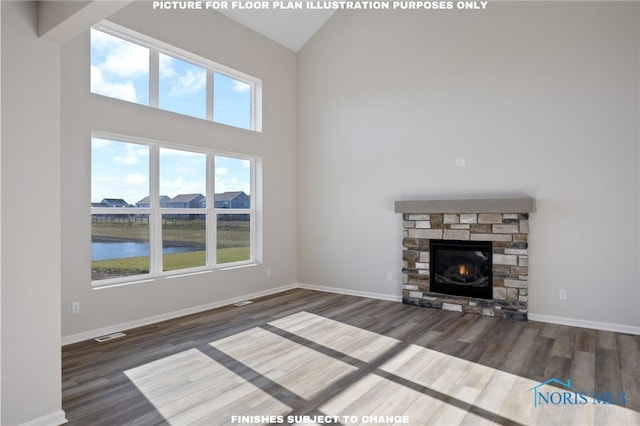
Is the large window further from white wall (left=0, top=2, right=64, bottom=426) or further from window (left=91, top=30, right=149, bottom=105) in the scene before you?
white wall (left=0, top=2, right=64, bottom=426)

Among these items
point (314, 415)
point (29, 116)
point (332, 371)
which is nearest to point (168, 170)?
point (29, 116)

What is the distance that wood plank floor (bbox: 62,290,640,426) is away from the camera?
8.09 feet

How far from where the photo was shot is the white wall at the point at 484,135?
4.24m

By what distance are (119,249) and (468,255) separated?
13.9ft

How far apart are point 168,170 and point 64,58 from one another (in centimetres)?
155

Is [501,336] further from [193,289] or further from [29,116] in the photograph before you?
[29,116]

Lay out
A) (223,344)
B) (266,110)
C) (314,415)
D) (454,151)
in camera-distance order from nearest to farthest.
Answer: (314,415) → (223,344) → (454,151) → (266,110)

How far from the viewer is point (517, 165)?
4762 mm

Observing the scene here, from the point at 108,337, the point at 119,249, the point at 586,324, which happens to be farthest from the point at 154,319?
the point at 586,324

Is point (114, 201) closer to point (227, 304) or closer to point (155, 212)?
point (155, 212)

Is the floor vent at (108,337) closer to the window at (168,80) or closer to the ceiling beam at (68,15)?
the window at (168,80)

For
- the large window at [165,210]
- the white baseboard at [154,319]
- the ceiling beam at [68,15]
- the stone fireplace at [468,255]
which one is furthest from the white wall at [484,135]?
the ceiling beam at [68,15]

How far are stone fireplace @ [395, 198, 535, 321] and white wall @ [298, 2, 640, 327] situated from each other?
0.70 feet

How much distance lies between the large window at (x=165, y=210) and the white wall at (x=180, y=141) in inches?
6.6
